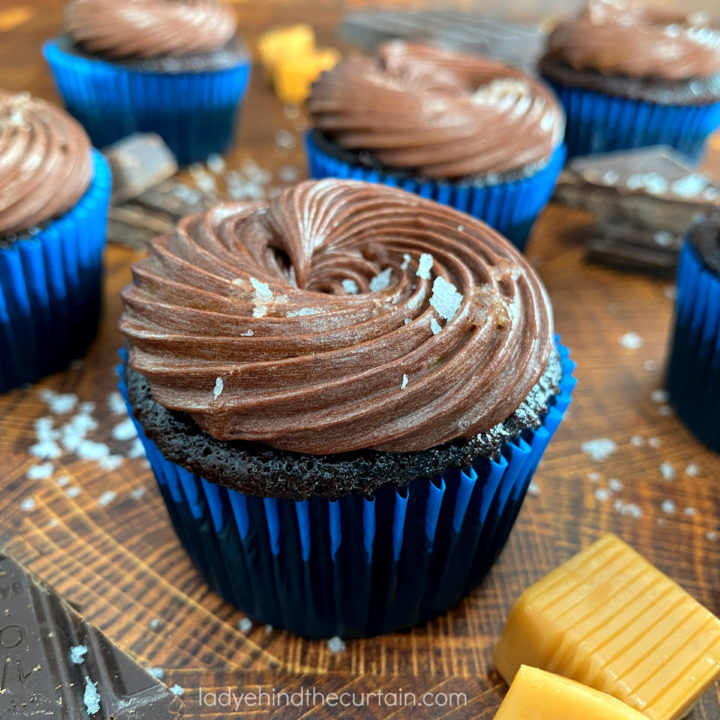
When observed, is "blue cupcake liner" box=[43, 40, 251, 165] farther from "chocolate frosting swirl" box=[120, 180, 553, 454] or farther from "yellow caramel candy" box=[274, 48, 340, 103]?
"chocolate frosting swirl" box=[120, 180, 553, 454]

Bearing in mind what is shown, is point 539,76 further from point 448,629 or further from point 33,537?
point 33,537

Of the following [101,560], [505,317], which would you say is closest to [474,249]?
[505,317]

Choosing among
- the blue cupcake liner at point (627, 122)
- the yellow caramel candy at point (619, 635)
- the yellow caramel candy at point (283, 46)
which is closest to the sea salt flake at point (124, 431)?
the yellow caramel candy at point (619, 635)

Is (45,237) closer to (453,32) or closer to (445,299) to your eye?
(445,299)

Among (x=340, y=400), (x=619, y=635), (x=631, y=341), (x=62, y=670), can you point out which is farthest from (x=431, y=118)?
(x=62, y=670)

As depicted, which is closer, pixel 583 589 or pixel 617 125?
pixel 583 589

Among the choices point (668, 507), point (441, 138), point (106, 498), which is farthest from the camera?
point (441, 138)

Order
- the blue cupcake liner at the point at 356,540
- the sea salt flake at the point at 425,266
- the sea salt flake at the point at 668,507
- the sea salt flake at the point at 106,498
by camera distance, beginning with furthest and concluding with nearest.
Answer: the sea salt flake at the point at 668,507 < the sea salt flake at the point at 106,498 < the sea salt flake at the point at 425,266 < the blue cupcake liner at the point at 356,540

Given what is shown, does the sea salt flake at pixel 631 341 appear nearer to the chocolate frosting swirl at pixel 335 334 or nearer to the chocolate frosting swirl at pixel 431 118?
the chocolate frosting swirl at pixel 431 118
